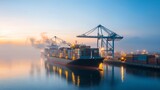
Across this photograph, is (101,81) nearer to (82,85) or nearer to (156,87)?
(82,85)

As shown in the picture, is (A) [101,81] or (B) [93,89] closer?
(B) [93,89]

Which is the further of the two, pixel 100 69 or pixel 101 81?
pixel 100 69

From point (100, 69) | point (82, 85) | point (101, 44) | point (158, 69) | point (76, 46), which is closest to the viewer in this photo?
point (82, 85)

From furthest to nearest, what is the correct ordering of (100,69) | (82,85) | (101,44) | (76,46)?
(101,44) → (76,46) → (100,69) → (82,85)

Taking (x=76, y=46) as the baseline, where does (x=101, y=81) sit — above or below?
below

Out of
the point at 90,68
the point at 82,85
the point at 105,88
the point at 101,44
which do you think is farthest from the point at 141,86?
the point at 101,44

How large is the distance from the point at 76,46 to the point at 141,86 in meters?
40.3

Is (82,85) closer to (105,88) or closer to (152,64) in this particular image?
(105,88)

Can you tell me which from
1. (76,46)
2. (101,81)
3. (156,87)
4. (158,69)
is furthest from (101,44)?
(156,87)

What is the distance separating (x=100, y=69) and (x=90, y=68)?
310 centimetres

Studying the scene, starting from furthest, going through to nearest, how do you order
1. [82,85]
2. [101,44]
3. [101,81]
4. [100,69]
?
[101,44]
[100,69]
[101,81]
[82,85]

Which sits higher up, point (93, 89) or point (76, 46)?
point (76, 46)

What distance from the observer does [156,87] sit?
41750 mm

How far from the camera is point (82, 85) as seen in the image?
43.8 m
